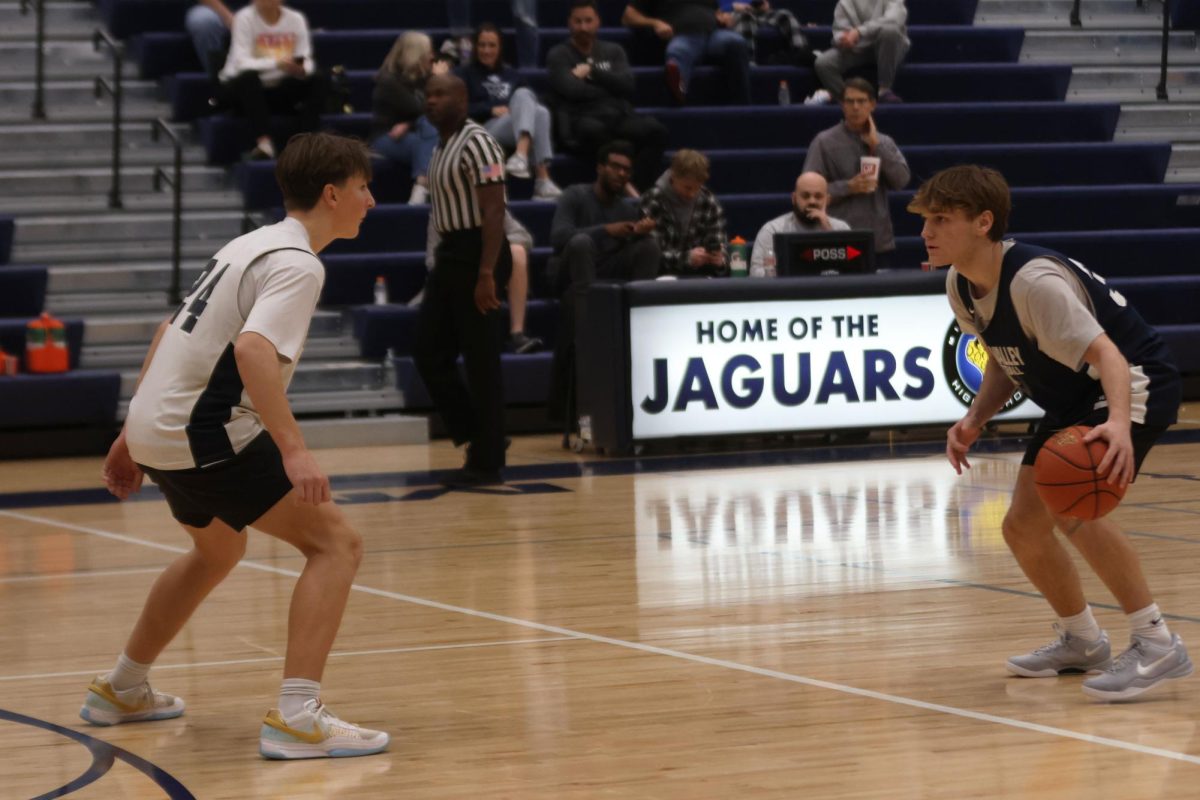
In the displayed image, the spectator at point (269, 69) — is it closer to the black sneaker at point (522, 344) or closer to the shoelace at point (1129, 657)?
the black sneaker at point (522, 344)

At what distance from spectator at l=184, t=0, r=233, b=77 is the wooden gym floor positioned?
5588 mm

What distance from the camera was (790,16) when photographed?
15516 mm

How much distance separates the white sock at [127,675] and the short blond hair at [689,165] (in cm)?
712

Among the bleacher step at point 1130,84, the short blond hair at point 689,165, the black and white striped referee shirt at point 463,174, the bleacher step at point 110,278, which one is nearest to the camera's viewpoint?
the black and white striped referee shirt at point 463,174

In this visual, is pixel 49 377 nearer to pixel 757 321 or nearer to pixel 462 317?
pixel 462 317

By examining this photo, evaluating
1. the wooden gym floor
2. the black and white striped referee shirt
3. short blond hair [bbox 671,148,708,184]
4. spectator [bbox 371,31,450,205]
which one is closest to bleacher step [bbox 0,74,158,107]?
spectator [bbox 371,31,450,205]

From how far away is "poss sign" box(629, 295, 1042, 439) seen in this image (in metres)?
10.4

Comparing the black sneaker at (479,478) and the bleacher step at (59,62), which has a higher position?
the bleacher step at (59,62)

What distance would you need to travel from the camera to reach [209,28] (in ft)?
45.8

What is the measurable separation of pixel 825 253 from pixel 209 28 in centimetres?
549

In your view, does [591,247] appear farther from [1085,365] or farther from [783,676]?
[1085,365]

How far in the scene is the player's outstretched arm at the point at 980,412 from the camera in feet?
16.1

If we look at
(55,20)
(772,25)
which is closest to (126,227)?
(55,20)

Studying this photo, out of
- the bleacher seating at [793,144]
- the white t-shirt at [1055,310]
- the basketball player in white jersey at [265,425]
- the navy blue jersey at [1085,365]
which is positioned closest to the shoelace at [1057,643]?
the navy blue jersey at [1085,365]
